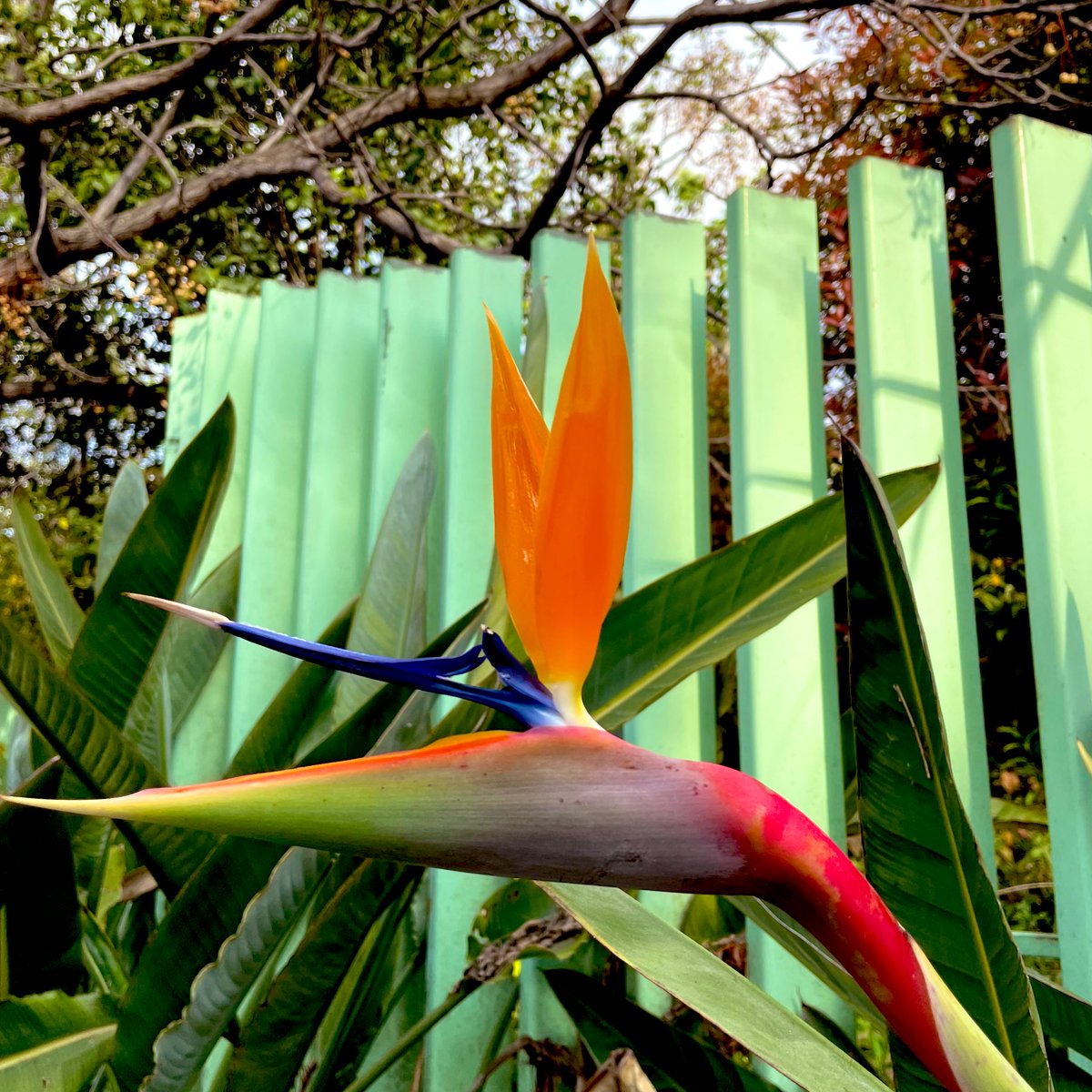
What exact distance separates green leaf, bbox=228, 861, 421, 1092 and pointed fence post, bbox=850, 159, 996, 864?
1.60 feet

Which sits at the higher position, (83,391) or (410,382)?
(83,391)

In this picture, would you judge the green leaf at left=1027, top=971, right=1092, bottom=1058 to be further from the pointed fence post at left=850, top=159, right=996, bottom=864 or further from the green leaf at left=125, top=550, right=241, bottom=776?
the green leaf at left=125, top=550, right=241, bottom=776

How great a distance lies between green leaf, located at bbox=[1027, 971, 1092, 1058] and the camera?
0.51m

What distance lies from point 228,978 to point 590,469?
0.44m

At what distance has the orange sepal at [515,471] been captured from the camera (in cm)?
30

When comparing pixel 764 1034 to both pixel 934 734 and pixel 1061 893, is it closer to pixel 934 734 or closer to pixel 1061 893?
pixel 934 734

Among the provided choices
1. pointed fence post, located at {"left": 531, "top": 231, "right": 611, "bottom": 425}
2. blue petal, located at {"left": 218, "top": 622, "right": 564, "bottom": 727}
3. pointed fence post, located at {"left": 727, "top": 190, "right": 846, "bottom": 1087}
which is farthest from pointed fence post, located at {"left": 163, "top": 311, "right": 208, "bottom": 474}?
blue petal, located at {"left": 218, "top": 622, "right": 564, "bottom": 727}

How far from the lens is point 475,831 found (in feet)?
0.76

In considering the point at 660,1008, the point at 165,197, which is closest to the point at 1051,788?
the point at 660,1008

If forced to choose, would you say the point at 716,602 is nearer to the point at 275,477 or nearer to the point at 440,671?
the point at 440,671

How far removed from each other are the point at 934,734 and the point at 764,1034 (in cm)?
12

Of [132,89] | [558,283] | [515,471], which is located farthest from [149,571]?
[132,89]

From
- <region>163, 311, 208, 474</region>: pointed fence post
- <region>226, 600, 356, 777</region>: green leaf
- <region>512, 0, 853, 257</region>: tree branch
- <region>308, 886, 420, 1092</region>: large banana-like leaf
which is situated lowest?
<region>308, 886, 420, 1092</region>: large banana-like leaf

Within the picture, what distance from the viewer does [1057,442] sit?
81 centimetres
